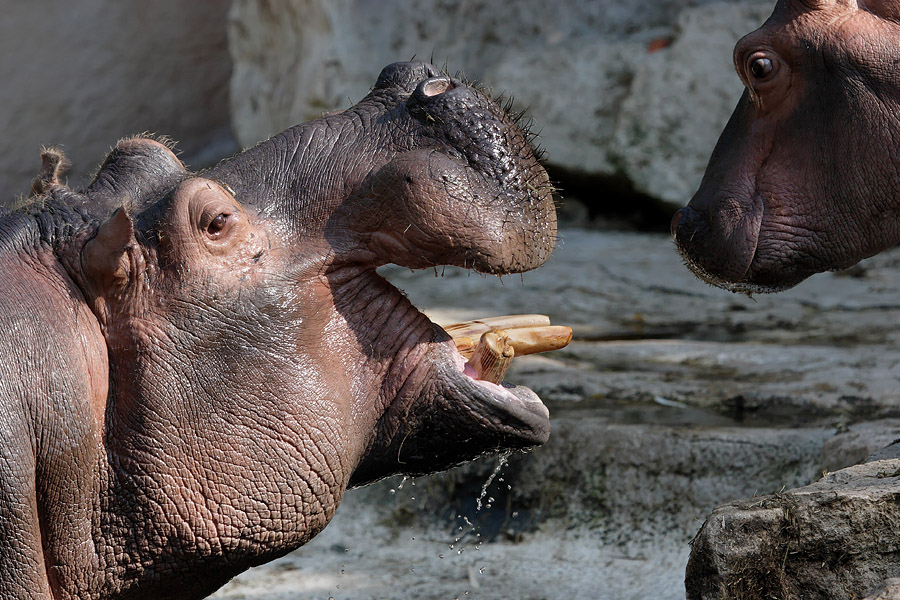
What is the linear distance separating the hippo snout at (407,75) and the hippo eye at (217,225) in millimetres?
472

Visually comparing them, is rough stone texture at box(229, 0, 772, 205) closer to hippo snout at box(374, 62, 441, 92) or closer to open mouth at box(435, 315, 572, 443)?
open mouth at box(435, 315, 572, 443)

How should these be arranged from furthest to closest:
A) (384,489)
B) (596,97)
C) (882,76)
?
(596,97) < (384,489) < (882,76)

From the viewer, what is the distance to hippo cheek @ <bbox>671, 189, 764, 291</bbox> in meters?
3.54

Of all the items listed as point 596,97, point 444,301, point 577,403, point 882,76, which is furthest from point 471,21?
point 882,76

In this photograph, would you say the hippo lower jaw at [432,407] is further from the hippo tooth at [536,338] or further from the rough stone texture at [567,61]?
the rough stone texture at [567,61]

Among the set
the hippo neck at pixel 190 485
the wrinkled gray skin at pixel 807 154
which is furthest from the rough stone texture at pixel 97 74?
the hippo neck at pixel 190 485

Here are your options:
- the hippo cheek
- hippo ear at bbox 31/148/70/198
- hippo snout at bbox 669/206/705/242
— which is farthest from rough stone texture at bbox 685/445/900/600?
hippo ear at bbox 31/148/70/198

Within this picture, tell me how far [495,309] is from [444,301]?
0.30 metres

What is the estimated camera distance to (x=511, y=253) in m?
2.20

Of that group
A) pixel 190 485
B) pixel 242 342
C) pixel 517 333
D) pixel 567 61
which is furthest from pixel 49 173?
pixel 567 61

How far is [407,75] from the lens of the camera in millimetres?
2352

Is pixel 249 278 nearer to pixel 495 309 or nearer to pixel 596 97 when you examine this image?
pixel 495 309

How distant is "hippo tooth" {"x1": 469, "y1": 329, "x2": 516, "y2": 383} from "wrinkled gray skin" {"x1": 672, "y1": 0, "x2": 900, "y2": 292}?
1464 millimetres

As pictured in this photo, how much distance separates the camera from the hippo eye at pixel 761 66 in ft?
11.4
